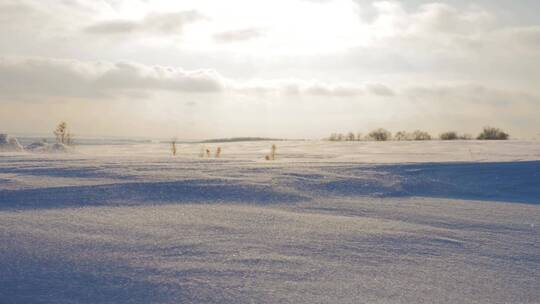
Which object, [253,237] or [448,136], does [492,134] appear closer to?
[448,136]

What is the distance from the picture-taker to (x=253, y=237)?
2.05 meters

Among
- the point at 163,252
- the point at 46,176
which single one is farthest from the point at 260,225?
the point at 46,176

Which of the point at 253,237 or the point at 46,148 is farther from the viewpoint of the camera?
the point at 46,148

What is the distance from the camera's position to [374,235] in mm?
2143

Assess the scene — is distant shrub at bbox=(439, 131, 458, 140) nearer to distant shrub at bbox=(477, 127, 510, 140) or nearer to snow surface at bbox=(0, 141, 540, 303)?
distant shrub at bbox=(477, 127, 510, 140)

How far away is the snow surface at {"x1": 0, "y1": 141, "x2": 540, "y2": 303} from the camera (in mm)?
1562

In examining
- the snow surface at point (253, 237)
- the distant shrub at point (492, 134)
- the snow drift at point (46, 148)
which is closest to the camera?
the snow surface at point (253, 237)

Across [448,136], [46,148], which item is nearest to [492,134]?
[448,136]

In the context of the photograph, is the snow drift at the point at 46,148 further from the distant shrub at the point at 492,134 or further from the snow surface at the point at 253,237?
the distant shrub at the point at 492,134

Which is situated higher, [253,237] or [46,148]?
[46,148]

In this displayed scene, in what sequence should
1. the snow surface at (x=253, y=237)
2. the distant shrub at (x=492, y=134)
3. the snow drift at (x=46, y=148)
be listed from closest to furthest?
1. the snow surface at (x=253, y=237)
2. the snow drift at (x=46, y=148)
3. the distant shrub at (x=492, y=134)

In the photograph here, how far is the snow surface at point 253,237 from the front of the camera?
1562mm

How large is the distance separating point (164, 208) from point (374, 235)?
1.01 m

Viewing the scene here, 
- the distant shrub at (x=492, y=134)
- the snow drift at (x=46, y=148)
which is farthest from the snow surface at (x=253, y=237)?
the distant shrub at (x=492, y=134)
